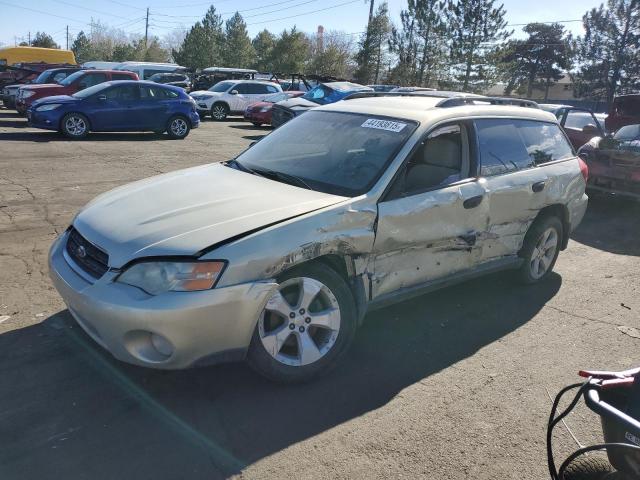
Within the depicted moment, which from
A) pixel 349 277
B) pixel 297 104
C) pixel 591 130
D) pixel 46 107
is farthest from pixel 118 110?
pixel 349 277

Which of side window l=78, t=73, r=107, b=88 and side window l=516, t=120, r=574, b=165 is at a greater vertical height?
side window l=78, t=73, r=107, b=88

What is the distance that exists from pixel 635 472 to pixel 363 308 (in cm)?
191

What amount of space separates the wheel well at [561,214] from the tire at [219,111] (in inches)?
733

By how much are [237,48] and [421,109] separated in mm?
54057

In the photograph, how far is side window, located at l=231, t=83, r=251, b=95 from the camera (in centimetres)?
2231

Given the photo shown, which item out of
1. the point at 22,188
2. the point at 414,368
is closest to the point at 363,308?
the point at 414,368

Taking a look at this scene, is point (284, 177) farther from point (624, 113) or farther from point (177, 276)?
point (624, 113)

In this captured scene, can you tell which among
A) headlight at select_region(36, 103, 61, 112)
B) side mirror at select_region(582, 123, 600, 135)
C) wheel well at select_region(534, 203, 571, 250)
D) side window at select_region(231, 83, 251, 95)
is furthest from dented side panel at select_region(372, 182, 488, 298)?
side window at select_region(231, 83, 251, 95)

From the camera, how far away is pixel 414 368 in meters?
3.70

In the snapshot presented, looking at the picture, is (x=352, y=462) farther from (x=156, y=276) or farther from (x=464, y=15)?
(x=464, y=15)

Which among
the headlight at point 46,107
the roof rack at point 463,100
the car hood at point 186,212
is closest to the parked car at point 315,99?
the headlight at point 46,107

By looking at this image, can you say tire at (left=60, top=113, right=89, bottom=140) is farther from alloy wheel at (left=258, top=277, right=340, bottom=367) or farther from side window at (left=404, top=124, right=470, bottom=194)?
alloy wheel at (left=258, top=277, right=340, bottom=367)

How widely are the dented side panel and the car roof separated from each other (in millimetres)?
583

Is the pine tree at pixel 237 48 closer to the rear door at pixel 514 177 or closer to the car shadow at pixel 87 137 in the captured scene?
the car shadow at pixel 87 137
